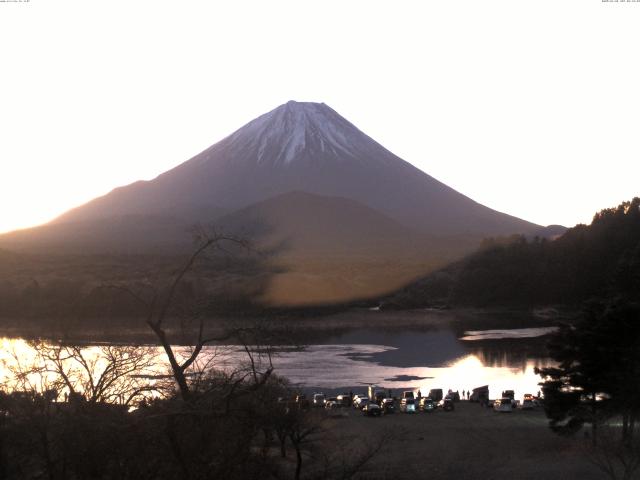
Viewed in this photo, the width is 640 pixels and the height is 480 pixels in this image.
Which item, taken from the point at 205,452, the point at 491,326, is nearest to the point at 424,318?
the point at 491,326

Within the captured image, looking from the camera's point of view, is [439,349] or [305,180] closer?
[439,349]

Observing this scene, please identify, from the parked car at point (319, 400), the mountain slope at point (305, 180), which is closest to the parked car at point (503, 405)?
the parked car at point (319, 400)

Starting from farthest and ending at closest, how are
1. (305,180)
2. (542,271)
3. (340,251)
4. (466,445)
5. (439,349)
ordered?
(305,180) → (340,251) → (542,271) → (439,349) → (466,445)

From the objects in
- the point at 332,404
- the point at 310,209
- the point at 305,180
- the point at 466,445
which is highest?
the point at 305,180

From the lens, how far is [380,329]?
3603cm

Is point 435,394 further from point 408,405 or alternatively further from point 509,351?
point 509,351

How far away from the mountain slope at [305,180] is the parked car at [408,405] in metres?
61.6

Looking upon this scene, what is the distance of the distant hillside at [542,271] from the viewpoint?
4441 cm

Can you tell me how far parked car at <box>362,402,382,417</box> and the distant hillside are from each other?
27.9 metres

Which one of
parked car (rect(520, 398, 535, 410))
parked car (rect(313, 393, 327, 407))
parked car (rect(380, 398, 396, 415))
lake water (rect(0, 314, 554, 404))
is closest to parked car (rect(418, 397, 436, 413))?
parked car (rect(380, 398, 396, 415))

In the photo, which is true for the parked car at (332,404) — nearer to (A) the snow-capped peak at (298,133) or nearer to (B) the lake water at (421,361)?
(B) the lake water at (421,361)

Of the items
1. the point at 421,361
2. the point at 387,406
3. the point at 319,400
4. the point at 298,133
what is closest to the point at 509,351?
the point at 421,361

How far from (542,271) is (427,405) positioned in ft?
103

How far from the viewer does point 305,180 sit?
9138cm
